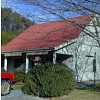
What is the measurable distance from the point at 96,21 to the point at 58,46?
35.4ft

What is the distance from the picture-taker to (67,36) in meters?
26.4

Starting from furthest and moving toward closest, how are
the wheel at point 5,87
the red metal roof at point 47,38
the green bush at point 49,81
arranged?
the red metal roof at point 47,38 < the wheel at point 5,87 < the green bush at point 49,81

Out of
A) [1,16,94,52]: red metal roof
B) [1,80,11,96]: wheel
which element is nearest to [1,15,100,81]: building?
[1,16,94,52]: red metal roof

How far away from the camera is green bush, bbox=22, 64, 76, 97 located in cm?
1366

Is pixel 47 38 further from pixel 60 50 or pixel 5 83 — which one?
pixel 5 83

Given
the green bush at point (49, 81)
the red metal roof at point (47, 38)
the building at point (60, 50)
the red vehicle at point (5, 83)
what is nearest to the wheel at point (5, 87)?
the red vehicle at point (5, 83)

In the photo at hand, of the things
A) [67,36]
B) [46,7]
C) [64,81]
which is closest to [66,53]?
[67,36]

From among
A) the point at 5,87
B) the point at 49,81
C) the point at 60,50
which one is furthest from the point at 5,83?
the point at 60,50

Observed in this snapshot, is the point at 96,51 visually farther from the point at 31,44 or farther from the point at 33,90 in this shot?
the point at 33,90

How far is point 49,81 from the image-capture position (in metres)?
13.7

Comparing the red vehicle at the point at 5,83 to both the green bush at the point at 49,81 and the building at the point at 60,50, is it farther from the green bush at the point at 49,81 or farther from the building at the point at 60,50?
the building at the point at 60,50

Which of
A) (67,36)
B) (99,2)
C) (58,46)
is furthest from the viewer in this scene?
(67,36)

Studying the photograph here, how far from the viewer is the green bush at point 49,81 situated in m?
13.7

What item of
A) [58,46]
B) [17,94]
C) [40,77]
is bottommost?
[17,94]
